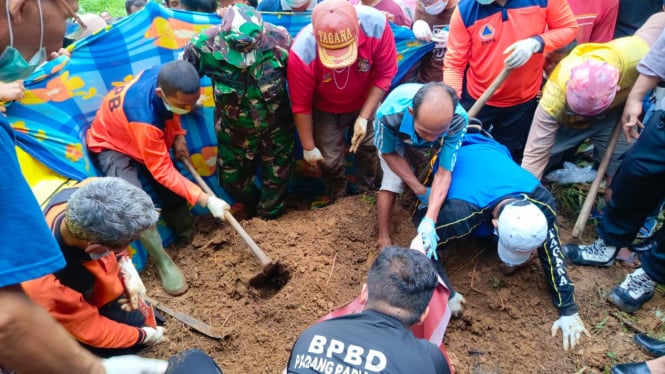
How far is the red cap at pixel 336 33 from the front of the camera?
2.97 metres

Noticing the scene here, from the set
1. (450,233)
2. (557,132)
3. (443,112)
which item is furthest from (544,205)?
(557,132)

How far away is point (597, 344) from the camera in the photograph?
9.17 ft

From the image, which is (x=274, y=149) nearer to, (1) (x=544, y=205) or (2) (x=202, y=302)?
(2) (x=202, y=302)

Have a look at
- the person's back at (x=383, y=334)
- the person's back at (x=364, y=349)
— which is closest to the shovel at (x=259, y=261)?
the person's back at (x=383, y=334)

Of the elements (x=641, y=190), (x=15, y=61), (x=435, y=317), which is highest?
(x=15, y=61)

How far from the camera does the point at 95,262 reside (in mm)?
2186

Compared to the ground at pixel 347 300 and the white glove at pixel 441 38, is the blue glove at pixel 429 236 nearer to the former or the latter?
the ground at pixel 347 300

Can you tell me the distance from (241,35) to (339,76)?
76 cm

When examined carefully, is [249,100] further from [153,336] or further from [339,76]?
[153,336]

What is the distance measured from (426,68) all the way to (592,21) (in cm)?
136

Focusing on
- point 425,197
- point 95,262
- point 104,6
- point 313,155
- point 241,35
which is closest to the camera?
point 95,262

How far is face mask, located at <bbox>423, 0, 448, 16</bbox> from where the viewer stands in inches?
153

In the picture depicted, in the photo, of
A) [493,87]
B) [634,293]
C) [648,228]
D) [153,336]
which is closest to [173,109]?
[153,336]

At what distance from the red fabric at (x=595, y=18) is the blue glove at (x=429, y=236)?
2.27 metres
